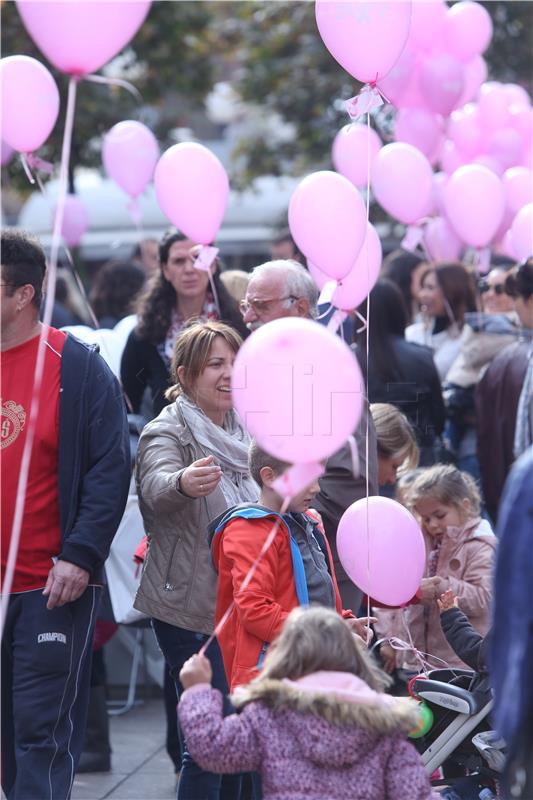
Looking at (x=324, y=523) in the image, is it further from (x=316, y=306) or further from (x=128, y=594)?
(x=128, y=594)

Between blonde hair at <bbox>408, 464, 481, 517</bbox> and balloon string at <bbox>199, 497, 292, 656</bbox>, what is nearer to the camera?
balloon string at <bbox>199, 497, 292, 656</bbox>

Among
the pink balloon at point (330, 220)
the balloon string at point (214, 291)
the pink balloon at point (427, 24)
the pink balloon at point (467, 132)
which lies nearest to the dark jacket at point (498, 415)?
the balloon string at point (214, 291)

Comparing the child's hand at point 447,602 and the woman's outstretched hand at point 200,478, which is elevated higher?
the woman's outstretched hand at point 200,478

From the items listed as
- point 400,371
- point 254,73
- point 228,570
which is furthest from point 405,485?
point 254,73

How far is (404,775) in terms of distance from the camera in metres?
3.20

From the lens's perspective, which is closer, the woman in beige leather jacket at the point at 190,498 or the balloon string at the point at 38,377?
the balloon string at the point at 38,377

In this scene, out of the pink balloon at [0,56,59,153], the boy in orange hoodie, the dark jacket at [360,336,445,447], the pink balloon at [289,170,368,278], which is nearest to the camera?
the boy in orange hoodie

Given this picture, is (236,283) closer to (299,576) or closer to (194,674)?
(299,576)

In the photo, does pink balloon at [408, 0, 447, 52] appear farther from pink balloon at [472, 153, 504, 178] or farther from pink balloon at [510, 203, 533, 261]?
pink balloon at [510, 203, 533, 261]

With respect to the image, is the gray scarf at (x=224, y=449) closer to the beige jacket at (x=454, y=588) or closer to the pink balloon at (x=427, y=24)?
Result: the beige jacket at (x=454, y=588)

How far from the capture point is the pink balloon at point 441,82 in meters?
8.77

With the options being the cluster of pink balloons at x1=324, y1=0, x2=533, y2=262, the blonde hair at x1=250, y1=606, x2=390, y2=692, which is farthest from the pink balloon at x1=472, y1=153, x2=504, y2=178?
the blonde hair at x1=250, y1=606, x2=390, y2=692

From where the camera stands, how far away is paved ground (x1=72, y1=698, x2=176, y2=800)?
5.48m

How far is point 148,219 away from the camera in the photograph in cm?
1803
